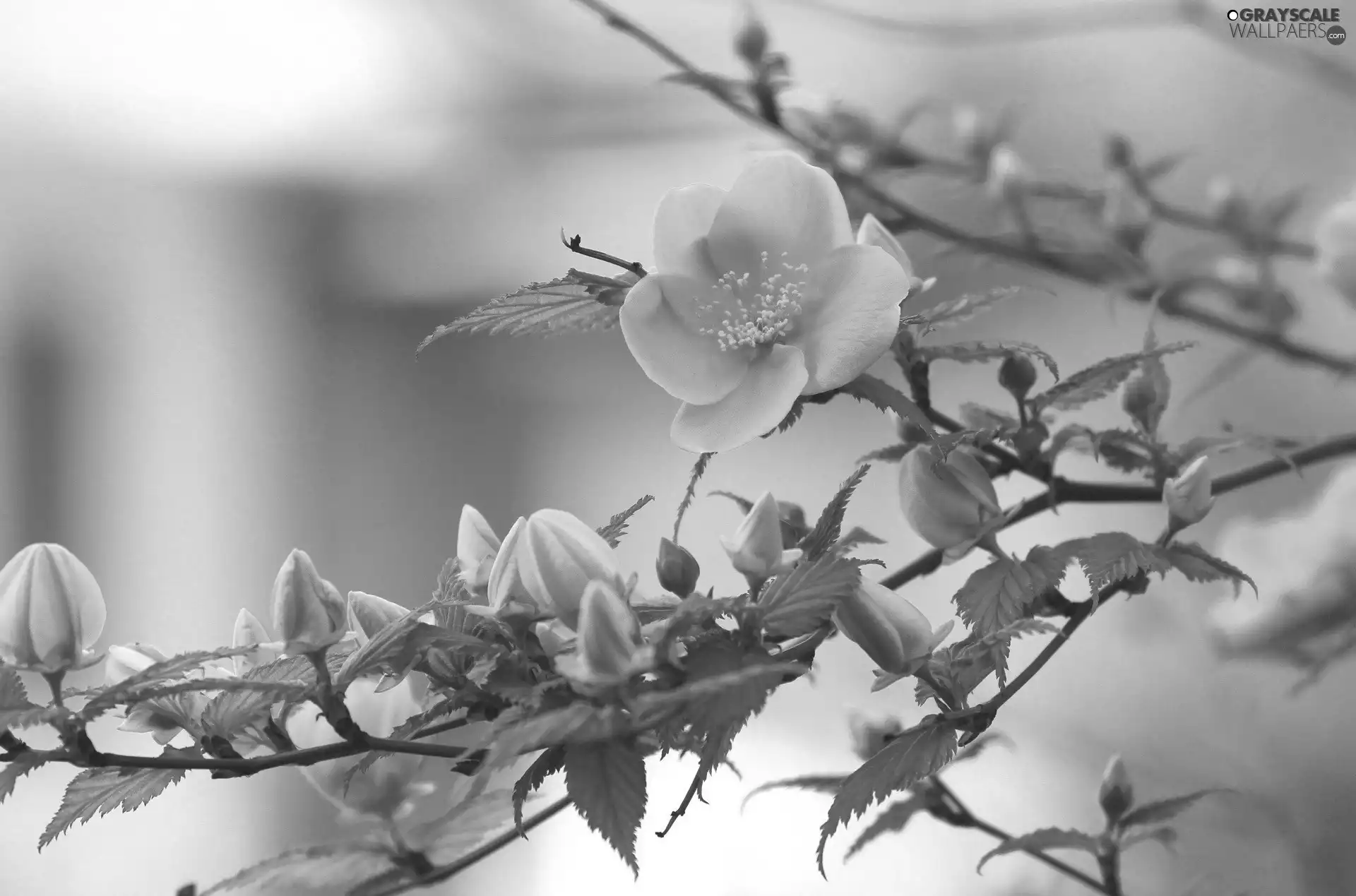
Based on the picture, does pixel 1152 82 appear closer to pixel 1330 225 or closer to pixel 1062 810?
pixel 1062 810

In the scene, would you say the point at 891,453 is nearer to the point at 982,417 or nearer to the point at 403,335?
the point at 982,417

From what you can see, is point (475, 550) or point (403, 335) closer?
point (475, 550)

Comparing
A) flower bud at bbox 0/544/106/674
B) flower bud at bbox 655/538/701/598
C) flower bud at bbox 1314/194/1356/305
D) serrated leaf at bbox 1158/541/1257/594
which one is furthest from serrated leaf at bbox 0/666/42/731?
flower bud at bbox 1314/194/1356/305

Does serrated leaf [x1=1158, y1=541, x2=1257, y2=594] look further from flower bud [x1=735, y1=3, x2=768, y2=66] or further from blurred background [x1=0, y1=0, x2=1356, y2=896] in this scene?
blurred background [x1=0, y1=0, x2=1356, y2=896]

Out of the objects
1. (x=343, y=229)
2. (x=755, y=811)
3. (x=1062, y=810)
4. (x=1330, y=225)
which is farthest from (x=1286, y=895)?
(x=343, y=229)

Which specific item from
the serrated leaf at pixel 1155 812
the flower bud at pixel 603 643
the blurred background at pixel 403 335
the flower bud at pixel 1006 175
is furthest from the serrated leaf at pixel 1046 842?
the blurred background at pixel 403 335

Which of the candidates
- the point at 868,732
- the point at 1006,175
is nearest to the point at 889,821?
the point at 868,732
